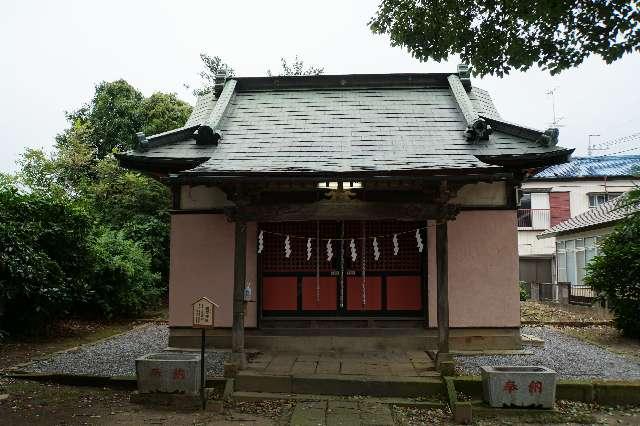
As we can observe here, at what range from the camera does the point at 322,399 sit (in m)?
7.80

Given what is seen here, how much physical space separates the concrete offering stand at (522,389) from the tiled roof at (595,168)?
2302 centimetres

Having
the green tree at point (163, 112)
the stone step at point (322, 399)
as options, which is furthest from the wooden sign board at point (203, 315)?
the green tree at point (163, 112)

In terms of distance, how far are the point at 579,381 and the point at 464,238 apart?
11.5ft

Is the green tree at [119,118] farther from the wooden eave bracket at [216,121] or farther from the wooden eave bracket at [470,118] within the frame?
the wooden eave bracket at [470,118]

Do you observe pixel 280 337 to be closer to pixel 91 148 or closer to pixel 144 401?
pixel 144 401

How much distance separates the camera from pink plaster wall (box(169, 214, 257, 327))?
10.5 m


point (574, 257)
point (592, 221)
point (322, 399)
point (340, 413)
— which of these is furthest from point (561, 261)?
point (340, 413)

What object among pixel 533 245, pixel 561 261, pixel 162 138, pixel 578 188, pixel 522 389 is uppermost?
pixel 578 188

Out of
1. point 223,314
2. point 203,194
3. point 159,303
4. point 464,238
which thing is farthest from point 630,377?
point 159,303

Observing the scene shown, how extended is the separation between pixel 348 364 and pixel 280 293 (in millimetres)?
2445

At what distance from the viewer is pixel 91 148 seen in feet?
82.2

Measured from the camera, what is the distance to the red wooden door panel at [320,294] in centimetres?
1080

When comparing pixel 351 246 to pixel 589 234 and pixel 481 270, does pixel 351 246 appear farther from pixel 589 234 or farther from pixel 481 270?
pixel 589 234

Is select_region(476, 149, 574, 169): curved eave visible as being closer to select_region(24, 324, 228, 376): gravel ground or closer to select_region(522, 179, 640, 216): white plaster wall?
select_region(24, 324, 228, 376): gravel ground
